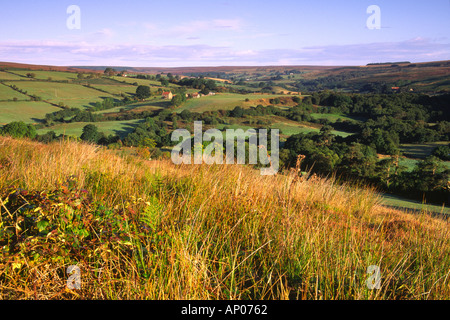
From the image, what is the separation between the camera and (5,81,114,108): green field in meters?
57.8

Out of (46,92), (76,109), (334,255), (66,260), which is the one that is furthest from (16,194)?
(46,92)

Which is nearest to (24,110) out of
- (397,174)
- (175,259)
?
(397,174)

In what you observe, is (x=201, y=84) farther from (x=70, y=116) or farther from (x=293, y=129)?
(x=70, y=116)

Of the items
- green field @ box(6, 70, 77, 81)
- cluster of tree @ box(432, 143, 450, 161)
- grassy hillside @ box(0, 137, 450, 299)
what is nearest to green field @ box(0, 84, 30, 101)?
green field @ box(6, 70, 77, 81)

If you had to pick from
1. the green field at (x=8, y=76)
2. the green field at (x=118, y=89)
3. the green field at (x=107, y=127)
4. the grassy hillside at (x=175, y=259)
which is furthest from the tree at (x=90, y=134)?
the green field at (x=8, y=76)

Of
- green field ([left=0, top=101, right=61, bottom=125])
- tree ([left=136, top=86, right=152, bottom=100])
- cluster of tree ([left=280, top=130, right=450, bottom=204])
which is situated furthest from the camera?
tree ([left=136, top=86, right=152, bottom=100])

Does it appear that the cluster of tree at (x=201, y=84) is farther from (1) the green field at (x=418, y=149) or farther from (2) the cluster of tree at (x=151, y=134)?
(1) the green field at (x=418, y=149)

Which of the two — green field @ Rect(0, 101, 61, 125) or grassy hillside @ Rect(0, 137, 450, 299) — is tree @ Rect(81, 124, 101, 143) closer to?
green field @ Rect(0, 101, 61, 125)

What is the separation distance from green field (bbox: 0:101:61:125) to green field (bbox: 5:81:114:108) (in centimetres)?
448

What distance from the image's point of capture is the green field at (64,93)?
5778cm

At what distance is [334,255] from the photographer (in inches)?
93.4

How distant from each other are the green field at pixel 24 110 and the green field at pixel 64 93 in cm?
448
